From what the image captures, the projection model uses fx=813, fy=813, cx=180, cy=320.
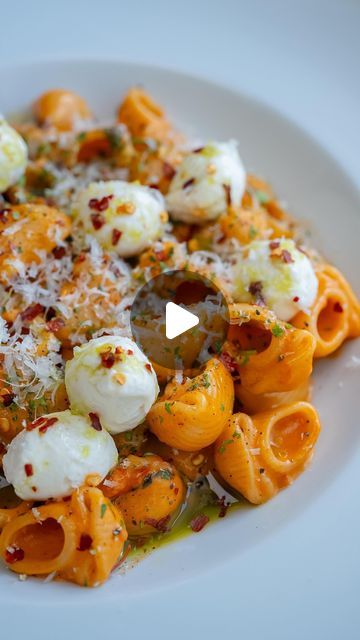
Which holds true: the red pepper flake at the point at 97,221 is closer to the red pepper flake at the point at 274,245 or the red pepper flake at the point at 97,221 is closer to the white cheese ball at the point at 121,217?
the white cheese ball at the point at 121,217

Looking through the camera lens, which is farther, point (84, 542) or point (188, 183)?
point (188, 183)

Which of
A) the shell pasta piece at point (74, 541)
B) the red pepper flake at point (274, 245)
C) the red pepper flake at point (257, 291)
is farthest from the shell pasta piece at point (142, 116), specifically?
the shell pasta piece at point (74, 541)

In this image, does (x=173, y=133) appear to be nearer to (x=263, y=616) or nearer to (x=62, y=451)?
(x=62, y=451)

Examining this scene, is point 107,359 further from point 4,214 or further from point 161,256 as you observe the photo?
point 4,214

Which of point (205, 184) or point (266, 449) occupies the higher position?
point (205, 184)

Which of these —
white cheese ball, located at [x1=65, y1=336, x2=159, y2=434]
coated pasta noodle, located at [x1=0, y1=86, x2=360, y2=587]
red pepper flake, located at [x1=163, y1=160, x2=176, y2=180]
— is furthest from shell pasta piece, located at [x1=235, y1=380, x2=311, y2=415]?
red pepper flake, located at [x1=163, y1=160, x2=176, y2=180]

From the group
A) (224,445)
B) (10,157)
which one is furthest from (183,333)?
(10,157)
